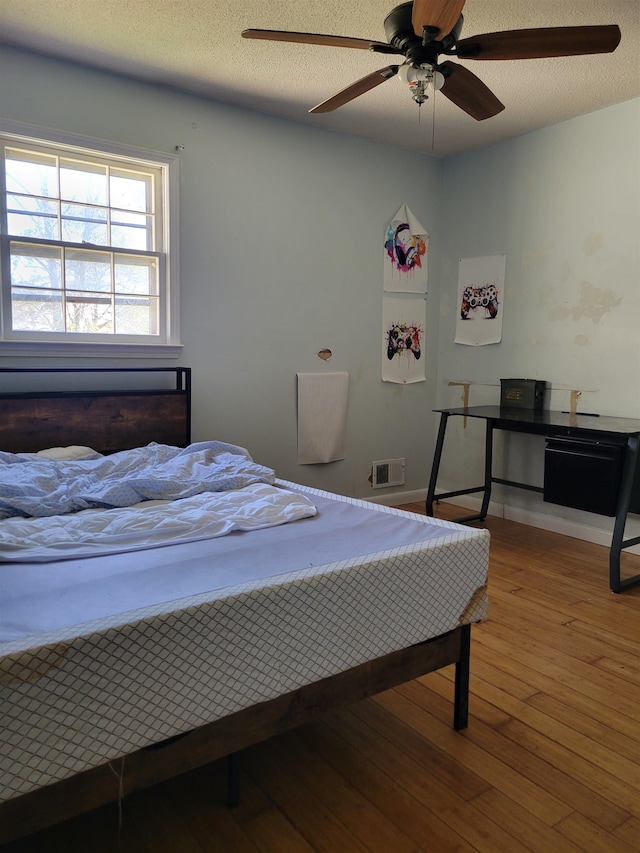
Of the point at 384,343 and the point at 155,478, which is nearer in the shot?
the point at 155,478

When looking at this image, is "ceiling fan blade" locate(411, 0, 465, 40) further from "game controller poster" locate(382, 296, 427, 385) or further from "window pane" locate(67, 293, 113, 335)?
"game controller poster" locate(382, 296, 427, 385)

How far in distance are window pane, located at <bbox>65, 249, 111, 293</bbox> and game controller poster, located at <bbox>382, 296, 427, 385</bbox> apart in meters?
1.91

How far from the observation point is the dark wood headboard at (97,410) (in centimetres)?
282

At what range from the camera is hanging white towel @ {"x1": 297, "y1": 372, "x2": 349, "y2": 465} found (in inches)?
154

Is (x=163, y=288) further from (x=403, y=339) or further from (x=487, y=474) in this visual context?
(x=487, y=474)

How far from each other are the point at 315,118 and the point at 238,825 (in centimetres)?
363

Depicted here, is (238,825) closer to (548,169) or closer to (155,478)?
(155,478)

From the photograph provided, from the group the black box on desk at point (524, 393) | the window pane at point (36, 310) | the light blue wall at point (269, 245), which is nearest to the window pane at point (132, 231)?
the light blue wall at point (269, 245)

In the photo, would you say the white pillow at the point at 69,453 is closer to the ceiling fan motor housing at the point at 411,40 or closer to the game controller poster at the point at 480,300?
the ceiling fan motor housing at the point at 411,40

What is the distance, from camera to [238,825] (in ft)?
4.72

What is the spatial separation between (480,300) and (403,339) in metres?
0.60

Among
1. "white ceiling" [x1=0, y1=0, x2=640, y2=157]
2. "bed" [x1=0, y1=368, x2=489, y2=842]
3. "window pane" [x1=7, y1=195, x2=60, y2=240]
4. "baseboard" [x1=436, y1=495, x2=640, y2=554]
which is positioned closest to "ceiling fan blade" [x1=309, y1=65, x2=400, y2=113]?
"white ceiling" [x1=0, y1=0, x2=640, y2=157]

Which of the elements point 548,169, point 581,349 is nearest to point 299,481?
point 581,349

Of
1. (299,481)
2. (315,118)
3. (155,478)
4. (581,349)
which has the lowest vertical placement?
(299,481)
